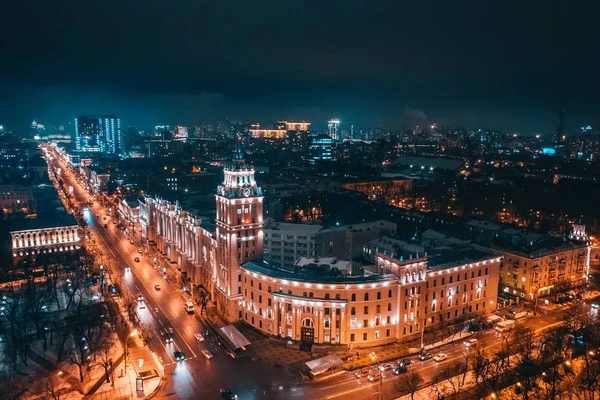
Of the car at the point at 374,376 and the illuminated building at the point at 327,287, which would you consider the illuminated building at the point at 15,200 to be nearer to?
the illuminated building at the point at 327,287

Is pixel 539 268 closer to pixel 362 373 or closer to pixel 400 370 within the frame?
pixel 400 370

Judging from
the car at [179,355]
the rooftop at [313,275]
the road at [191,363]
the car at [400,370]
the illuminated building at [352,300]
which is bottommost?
the road at [191,363]

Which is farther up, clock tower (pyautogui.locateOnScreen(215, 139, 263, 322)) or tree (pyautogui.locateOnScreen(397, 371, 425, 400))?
clock tower (pyautogui.locateOnScreen(215, 139, 263, 322))

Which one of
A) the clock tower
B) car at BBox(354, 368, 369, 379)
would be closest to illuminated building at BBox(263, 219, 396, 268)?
the clock tower

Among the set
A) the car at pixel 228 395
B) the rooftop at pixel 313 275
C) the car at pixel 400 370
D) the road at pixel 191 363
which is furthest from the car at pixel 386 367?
the car at pixel 228 395

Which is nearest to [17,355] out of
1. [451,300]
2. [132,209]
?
[451,300]

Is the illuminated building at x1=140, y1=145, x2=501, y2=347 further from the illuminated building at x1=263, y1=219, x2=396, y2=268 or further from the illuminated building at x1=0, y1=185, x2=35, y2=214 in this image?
the illuminated building at x1=0, y1=185, x2=35, y2=214
